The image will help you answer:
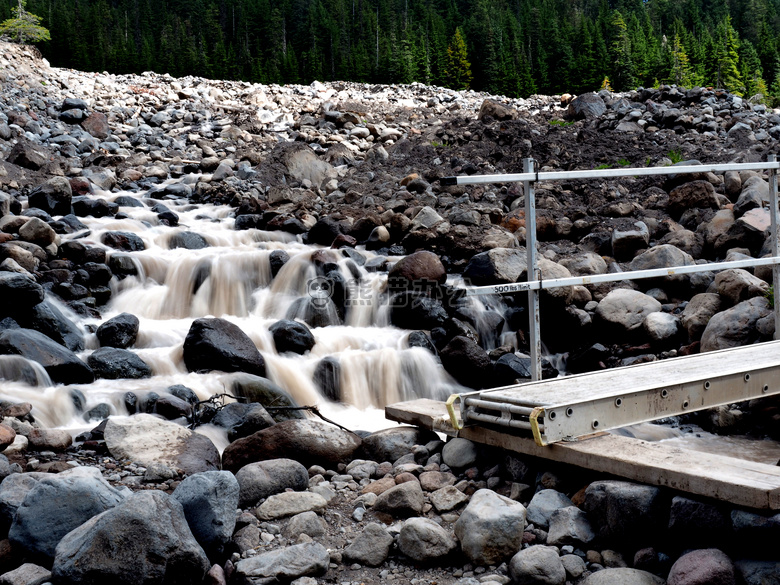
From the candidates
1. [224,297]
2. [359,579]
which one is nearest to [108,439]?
[359,579]

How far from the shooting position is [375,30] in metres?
60.8

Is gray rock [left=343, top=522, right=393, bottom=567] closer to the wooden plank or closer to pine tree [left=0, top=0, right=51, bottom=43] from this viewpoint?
the wooden plank

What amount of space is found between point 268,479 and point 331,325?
6.06 meters

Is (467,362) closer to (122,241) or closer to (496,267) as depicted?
(496,267)

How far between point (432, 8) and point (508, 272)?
6802 cm

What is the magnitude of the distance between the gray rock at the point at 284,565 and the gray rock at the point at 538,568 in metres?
0.82

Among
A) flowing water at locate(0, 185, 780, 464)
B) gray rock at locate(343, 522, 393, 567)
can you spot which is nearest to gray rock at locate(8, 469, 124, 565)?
gray rock at locate(343, 522, 393, 567)

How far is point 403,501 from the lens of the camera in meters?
3.54

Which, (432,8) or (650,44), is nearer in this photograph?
(650,44)

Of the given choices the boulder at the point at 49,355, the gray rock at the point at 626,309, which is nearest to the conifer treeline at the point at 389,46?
the gray rock at the point at 626,309

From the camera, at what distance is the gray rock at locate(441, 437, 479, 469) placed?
392 cm

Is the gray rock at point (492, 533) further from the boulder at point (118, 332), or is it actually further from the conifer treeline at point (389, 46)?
the conifer treeline at point (389, 46)

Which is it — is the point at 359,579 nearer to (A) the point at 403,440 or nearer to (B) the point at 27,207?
(A) the point at 403,440

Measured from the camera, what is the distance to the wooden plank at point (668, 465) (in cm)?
267
